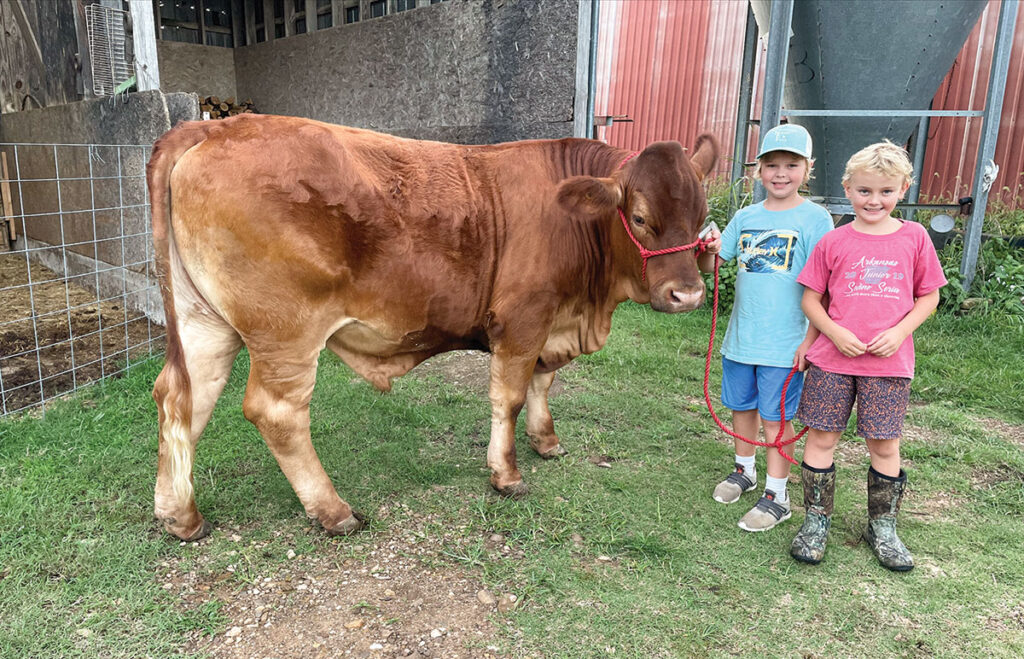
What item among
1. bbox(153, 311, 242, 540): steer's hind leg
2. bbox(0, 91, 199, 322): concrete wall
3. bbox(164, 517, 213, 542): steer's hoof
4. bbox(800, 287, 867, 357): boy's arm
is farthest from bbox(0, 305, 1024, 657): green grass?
bbox(0, 91, 199, 322): concrete wall

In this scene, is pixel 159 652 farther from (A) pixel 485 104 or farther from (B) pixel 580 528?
(A) pixel 485 104

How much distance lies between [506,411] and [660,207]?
1175mm

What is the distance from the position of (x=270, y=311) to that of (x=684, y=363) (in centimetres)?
351

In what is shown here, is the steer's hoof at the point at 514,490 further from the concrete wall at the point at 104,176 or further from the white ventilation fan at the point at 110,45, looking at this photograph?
the white ventilation fan at the point at 110,45

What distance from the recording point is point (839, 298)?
2.70 m

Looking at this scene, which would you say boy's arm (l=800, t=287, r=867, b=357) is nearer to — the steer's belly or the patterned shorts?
the patterned shorts

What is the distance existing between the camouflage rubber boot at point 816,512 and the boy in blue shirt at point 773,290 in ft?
0.64

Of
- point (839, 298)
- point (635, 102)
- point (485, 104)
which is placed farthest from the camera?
point (635, 102)

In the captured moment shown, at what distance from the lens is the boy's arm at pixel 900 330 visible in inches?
100

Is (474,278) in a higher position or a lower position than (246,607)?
higher

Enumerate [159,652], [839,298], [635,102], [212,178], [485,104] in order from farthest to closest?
[635,102]
[485,104]
[839,298]
[212,178]
[159,652]

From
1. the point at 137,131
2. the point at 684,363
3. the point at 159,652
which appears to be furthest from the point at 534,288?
the point at 137,131

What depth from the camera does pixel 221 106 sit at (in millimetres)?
9836

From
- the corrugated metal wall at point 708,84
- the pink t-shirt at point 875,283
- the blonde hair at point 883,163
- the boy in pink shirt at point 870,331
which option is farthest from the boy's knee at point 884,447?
the corrugated metal wall at point 708,84
